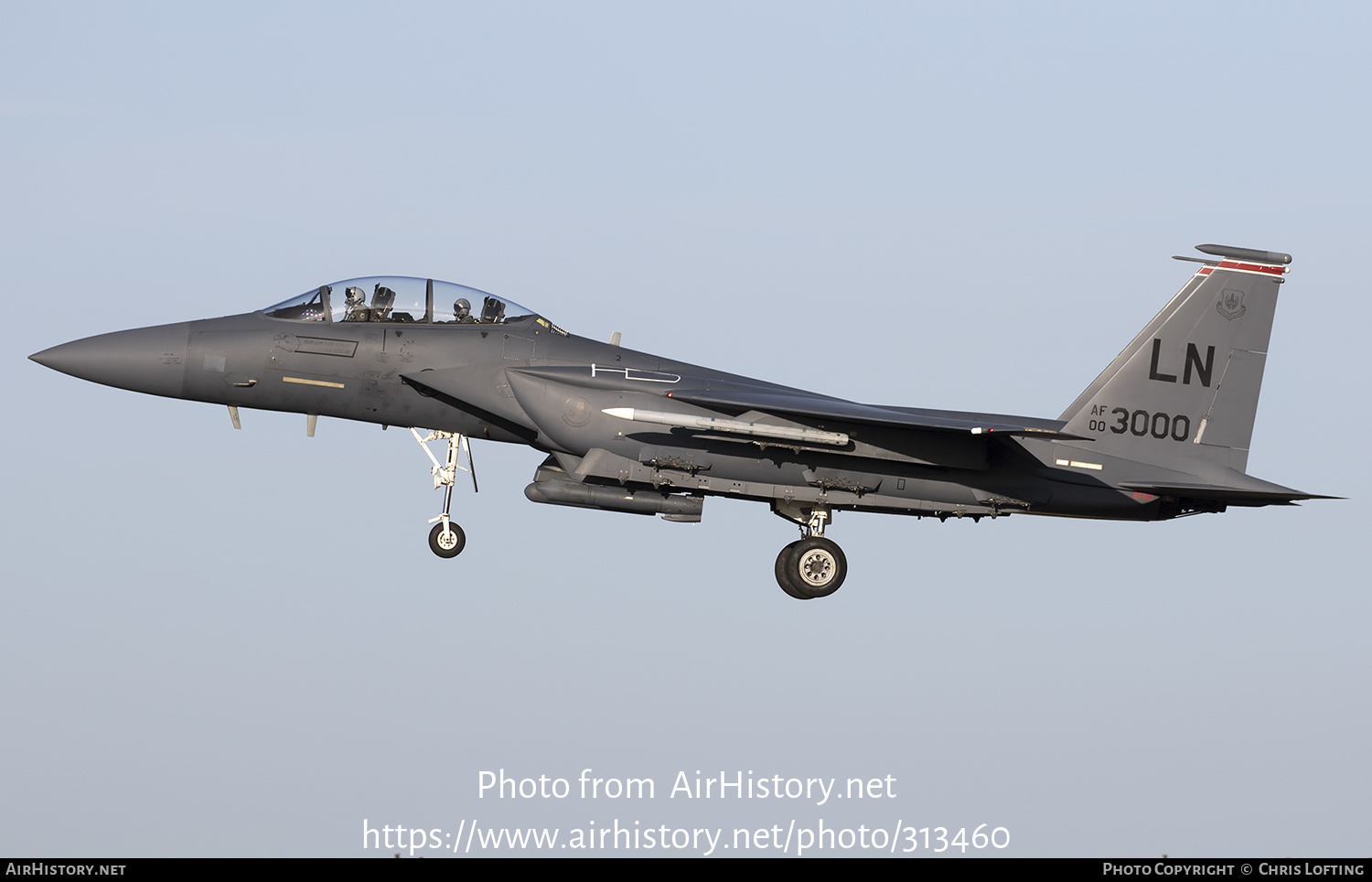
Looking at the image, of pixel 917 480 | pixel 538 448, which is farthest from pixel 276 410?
pixel 917 480

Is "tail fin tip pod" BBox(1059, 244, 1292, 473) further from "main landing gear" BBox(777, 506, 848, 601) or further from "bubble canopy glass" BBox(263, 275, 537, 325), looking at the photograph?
"bubble canopy glass" BBox(263, 275, 537, 325)

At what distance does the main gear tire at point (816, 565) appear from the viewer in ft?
68.6

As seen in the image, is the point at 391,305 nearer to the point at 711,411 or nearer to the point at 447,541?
the point at 447,541

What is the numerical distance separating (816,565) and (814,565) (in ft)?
0.08

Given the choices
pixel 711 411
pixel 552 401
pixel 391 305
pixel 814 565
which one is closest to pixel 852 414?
pixel 711 411

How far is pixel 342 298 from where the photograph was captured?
20.4m

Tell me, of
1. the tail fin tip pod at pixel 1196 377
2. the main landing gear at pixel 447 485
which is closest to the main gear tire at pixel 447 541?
the main landing gear at pixel 447 485

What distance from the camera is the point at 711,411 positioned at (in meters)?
19.5

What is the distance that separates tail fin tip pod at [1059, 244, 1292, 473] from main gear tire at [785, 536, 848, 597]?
3296 millimetres

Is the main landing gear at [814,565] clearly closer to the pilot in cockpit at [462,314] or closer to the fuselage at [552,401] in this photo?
the fuselage at [552,401]

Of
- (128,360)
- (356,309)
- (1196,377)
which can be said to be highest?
(1196,377)

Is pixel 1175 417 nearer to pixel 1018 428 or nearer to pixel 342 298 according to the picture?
pixel 1018 428

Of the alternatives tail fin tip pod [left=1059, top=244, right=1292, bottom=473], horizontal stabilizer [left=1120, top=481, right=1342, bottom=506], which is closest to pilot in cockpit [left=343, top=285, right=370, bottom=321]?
tail fin tip pod [left=1059, top=244, right=1292, bottom=473]

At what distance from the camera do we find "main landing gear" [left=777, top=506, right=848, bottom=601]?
824 inches
